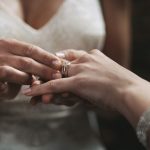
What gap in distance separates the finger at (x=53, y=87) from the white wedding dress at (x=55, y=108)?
0.27 metres

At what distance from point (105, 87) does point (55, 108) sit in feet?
1.15

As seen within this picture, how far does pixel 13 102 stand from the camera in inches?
46.0

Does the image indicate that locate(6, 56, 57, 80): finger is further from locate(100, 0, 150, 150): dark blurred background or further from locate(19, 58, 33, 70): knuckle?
locate(100, 0, 150, 150): dark blurred background

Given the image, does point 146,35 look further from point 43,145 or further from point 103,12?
point 43,145

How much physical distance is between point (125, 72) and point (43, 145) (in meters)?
0.35

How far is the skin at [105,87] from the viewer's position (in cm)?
84

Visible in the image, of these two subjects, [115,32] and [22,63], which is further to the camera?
[115,32]

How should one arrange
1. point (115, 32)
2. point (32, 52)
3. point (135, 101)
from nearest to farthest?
point (135, 101) → point (32, 52) → point (115, 32)

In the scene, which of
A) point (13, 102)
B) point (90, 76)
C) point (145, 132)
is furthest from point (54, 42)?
point (145, 132)

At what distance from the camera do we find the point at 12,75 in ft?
2.95

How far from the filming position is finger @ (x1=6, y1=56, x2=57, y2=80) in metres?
0.91

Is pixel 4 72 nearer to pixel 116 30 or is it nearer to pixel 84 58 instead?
pixel 84 58

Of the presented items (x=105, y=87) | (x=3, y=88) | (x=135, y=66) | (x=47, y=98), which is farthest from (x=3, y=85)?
(x=135, y=66)

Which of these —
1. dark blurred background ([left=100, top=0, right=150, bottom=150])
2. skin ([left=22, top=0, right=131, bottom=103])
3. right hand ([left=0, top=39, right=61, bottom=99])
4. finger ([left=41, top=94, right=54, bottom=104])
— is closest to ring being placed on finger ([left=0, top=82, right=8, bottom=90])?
right hand ([left=0, top=39, right=61, bottom=99])
